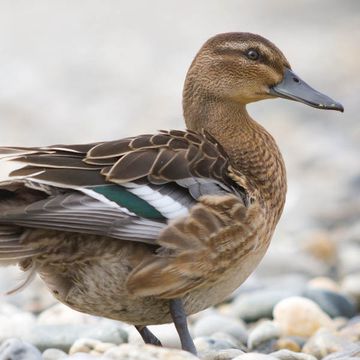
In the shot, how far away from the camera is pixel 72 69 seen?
58.0 ft

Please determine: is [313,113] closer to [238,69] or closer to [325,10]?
[325,10]

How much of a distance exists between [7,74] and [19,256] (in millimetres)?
11940

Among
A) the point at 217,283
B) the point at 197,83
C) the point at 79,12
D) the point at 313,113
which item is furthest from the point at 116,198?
the point at 79,12

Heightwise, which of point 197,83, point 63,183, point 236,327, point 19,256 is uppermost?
point 197,83

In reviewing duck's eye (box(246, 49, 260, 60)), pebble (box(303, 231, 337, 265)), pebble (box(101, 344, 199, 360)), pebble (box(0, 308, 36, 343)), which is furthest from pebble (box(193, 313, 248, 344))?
pebble (box(101, 344, 199, 360))

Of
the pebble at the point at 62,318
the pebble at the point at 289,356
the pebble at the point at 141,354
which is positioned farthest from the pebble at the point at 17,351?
the pebble at the point at 62,318

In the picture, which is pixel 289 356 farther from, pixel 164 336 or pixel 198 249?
pixel 164 336

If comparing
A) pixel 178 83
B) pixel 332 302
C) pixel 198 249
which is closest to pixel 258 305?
pixel 332 302

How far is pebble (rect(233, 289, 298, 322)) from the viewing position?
→ 848 centimetres

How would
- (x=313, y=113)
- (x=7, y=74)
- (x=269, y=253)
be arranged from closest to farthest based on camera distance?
(x=269, y=253), (x=313, y=113), (x=7, y=74)

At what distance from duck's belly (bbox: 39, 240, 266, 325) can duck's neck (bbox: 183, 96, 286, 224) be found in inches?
19.5

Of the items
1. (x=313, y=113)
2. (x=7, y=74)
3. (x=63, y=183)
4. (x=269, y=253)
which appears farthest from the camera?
(x=7, y=74)

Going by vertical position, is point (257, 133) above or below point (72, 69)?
below

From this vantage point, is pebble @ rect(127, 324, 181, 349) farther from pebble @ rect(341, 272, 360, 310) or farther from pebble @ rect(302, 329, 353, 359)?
pebble @ rect(341, 272, 360, 310)
